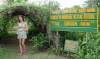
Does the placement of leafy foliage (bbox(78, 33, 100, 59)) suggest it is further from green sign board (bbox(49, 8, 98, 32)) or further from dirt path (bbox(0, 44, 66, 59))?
dirt path (bbox(0, 44, 66, 59))

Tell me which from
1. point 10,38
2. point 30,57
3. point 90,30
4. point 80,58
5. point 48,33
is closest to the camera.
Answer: point 80,58

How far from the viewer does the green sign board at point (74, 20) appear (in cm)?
1070

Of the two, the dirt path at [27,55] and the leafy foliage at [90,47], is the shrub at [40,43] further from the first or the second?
the leafy foliage at [90,47]

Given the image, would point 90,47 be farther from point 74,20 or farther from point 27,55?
point 27,55

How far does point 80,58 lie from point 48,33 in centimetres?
318

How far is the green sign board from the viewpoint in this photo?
1070cm

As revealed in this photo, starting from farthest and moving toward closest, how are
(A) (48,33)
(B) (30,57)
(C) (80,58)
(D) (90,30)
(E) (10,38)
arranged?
1. (E) (10,38)
2. (A) (48,33)
3. (B) (30,57)
4. (D) (90,30)
5. (C) (80,58)

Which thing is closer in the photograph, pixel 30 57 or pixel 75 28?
pixel 75 28

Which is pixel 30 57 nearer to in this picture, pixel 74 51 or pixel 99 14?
pixel 74 51

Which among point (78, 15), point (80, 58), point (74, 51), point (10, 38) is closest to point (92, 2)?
point (78, 15)

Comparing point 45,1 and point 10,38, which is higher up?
point 45,1

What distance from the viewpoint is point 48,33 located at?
13.0 m

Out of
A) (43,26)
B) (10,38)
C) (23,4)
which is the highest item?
(23,4)

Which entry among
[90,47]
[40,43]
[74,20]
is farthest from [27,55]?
[90,47]
